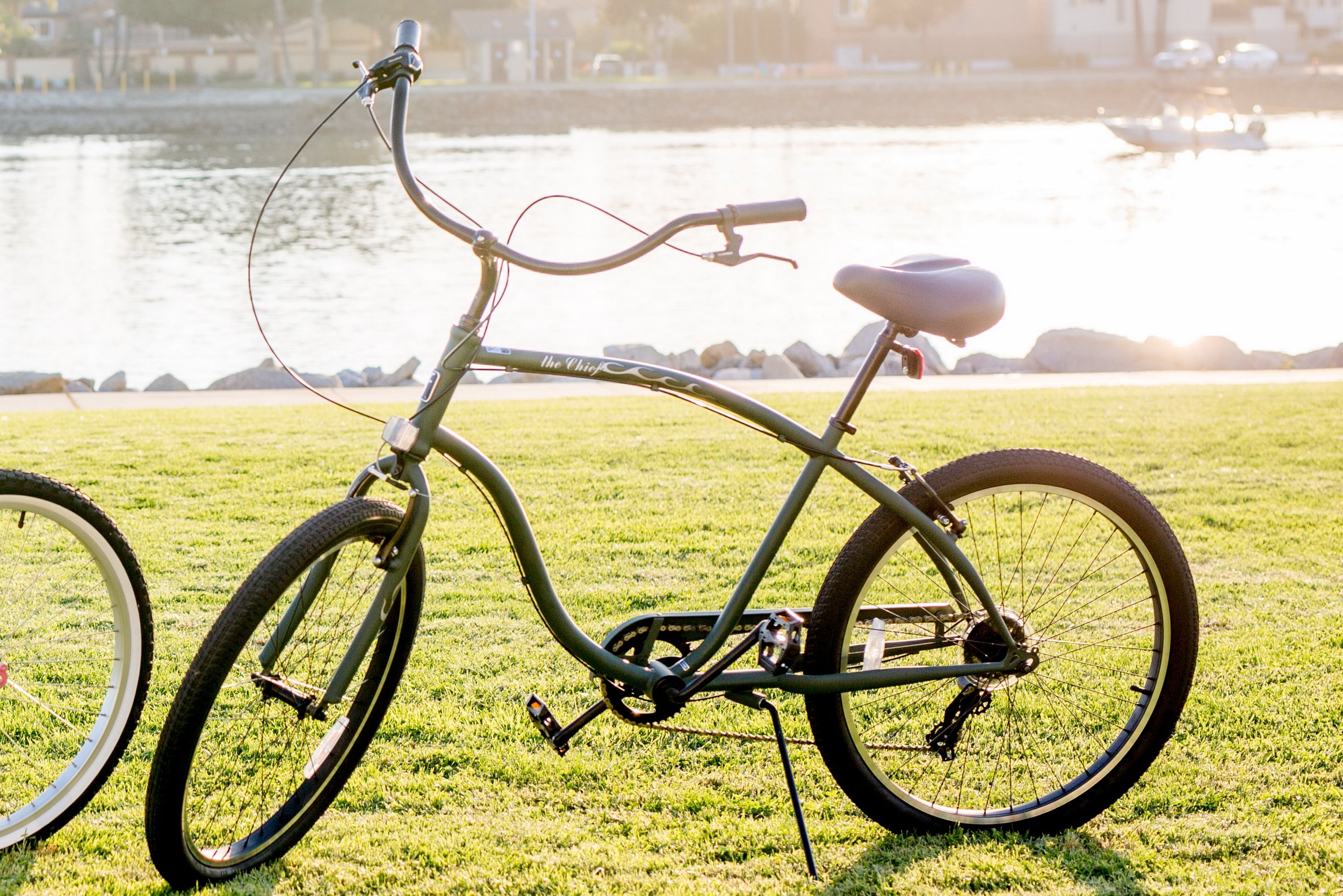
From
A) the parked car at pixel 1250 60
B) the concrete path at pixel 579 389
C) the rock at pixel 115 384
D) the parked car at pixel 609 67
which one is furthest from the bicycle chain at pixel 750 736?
the parked car at pixel 1250 60

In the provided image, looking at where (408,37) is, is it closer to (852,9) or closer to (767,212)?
(767,212)

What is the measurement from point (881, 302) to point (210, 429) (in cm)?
585

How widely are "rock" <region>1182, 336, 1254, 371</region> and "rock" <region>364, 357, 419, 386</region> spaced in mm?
7465

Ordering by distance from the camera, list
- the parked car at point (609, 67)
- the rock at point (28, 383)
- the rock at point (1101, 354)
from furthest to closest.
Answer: the parked car at point (609, 67)
the rock at point (1101, 354)
the rock at point (28, 383)

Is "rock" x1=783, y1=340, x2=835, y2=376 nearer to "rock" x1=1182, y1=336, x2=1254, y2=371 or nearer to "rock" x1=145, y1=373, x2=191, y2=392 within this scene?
"rock" x1=1182, y1=336, x2=1254, y2=371

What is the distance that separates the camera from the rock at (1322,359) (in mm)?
13344

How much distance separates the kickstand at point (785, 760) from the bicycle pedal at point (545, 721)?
0.39 m

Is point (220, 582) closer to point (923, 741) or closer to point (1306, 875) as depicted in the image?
point (923, 741)

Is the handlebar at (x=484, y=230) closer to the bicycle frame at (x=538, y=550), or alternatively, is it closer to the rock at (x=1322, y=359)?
the bicycle frame at (x=538, y=550)

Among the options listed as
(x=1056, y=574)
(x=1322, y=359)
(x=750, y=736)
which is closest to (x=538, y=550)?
(x=750, y=736)

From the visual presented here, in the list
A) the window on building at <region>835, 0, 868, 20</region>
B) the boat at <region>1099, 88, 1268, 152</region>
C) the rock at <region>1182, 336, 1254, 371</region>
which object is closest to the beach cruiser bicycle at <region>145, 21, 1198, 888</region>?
the rock at <region>1182, 336, 1254, 371</region>

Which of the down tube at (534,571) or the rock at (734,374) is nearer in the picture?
the down tube at (534,571)

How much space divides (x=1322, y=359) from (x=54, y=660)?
42.1 ft

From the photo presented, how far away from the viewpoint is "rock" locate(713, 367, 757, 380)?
41.3ft
